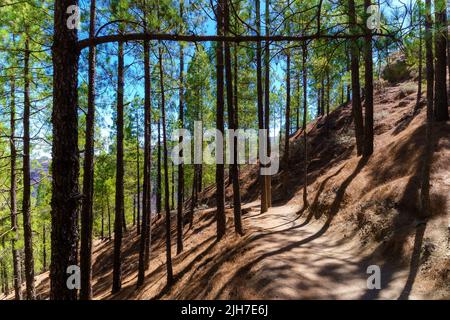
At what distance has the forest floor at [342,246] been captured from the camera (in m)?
6.95

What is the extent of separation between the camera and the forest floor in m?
6.95

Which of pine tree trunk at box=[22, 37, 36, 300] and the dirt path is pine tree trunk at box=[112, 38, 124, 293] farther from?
the dirt path

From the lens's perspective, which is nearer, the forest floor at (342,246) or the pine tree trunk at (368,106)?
the forest floor at (342,246)

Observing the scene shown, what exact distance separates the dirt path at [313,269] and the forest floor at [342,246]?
2cm

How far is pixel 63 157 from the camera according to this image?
11.8ft

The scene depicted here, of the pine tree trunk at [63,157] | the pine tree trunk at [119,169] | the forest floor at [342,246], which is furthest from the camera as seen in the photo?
the pine tree trunk at [119,169]

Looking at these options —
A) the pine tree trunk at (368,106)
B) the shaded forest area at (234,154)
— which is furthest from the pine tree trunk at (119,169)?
the pine tree trunk at (368,106)

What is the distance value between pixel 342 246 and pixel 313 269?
235 centimetres

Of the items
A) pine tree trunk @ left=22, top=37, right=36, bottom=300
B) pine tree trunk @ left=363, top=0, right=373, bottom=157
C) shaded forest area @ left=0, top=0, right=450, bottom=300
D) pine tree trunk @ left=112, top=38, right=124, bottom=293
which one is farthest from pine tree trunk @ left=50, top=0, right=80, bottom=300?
pine tree trunk @ left=363, top=0, right=373, bottom=157

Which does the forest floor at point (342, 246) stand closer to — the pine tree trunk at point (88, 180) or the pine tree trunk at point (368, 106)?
the pine tree trunk at point (368, 106)

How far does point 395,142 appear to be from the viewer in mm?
13758

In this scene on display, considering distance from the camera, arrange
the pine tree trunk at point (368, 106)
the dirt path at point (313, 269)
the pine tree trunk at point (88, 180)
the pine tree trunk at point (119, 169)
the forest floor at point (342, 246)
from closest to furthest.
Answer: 1. the dirt path at point (313, 269)
2. the forest floor at point (342, 246)
3. the pine tree trunk at point (88, 180)
4. the pine tree trunk at point (119, 169)
5. the pine tree trunk at point (368, 106)

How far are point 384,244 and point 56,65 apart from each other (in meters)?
8.68
